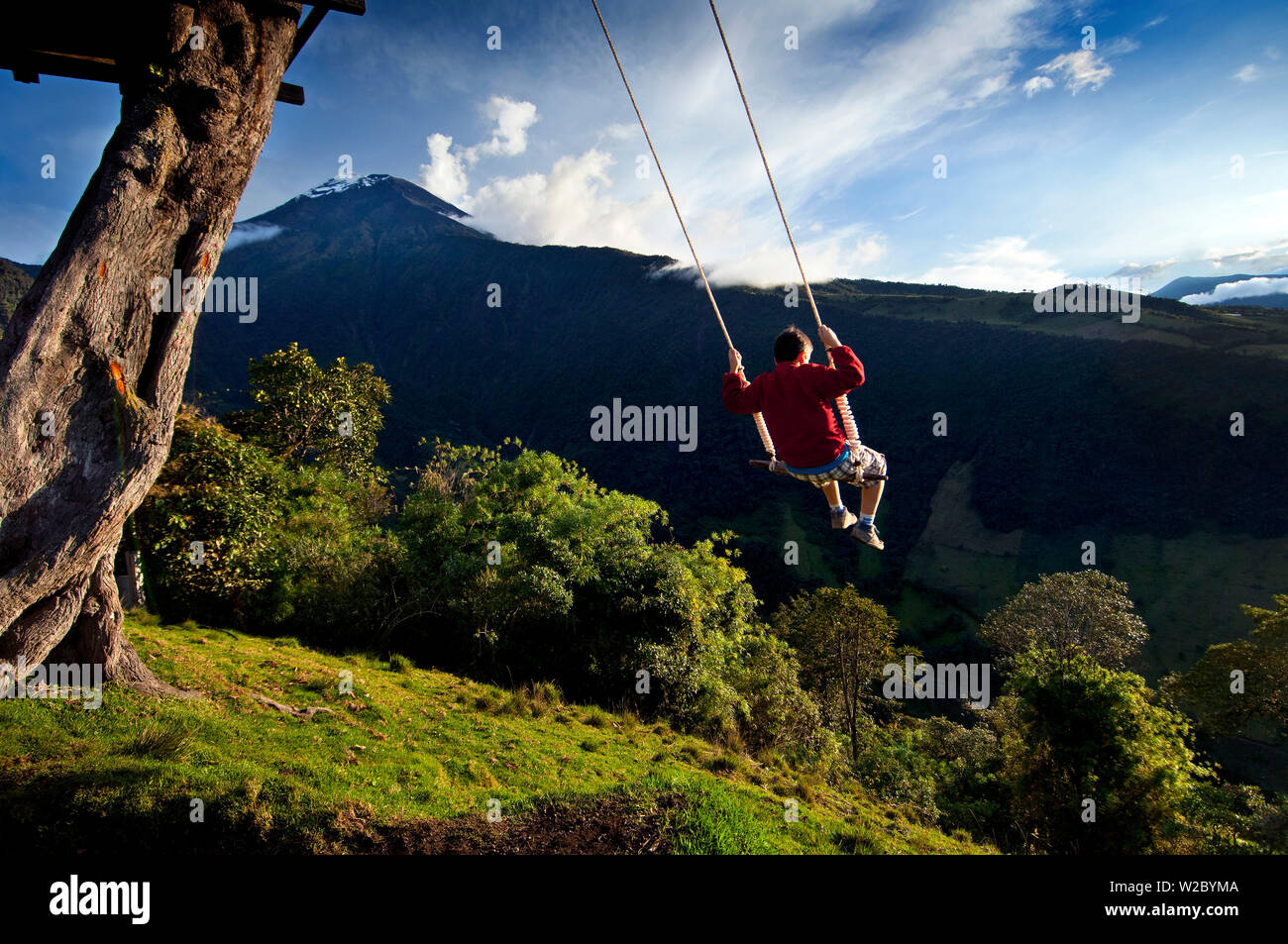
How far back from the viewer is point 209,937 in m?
3.47

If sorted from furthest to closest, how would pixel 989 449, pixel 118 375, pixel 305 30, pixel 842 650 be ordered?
pixel 989 449
pixel 842 650
pixel 305 30
pixel 118 375

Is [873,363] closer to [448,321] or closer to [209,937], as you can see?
[209,937]

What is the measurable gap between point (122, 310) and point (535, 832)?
18.6 ft

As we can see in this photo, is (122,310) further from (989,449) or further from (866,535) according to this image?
(989,449)

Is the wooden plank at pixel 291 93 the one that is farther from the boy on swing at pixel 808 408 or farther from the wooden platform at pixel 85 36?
the boy on swing at pixel 808 408

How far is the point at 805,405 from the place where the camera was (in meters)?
5.01

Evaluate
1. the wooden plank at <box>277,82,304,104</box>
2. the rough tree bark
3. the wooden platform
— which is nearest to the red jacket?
the rough tree bark

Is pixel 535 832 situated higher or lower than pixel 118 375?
lower

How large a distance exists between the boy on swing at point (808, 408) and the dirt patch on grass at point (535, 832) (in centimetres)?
369

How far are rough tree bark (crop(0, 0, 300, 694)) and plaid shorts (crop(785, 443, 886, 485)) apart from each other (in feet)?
18.0

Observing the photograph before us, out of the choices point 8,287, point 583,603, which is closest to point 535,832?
point 583,603

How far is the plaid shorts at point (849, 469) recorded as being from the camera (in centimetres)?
510

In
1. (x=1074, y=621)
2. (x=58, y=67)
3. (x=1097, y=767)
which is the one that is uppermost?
(x=58, y=67)

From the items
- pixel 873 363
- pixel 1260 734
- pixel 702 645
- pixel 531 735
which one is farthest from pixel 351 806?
pixel 873 363
